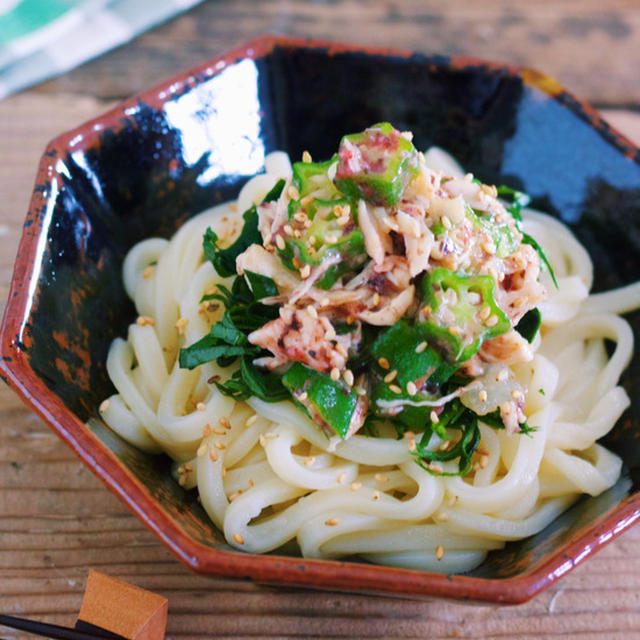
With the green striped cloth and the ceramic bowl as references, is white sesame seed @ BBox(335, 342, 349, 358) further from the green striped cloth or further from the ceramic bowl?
the green striped cloth

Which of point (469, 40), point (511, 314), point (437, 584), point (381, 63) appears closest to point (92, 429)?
point (437, 584)

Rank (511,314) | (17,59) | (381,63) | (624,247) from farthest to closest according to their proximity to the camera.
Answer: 1. (17,59)
2. (381,63)
3. (624,247)
4. (511,314)

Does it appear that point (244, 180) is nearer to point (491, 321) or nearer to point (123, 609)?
point (491, 321)

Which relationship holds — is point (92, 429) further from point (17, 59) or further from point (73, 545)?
point (17, 59)

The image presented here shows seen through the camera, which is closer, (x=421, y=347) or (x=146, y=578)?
(x=421, y=347)

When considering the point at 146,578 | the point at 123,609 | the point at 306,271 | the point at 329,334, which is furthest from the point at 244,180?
the point at 123,609

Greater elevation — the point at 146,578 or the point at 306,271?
the point at 306,271

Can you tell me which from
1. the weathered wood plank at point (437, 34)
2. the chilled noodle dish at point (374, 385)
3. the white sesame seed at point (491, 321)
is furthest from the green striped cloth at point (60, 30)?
the white sesame seed at point (491, 321)
